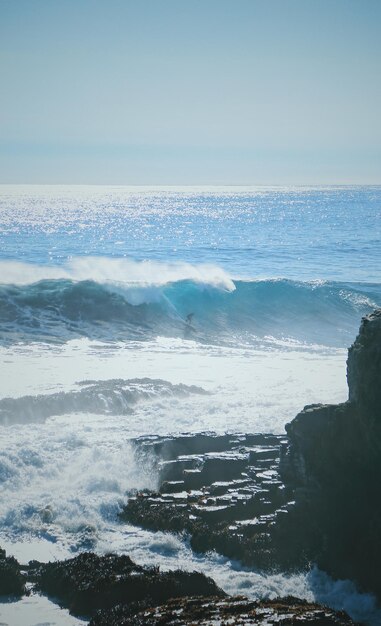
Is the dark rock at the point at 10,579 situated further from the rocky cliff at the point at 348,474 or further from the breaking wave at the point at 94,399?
the breaking wave at the point at 94,399

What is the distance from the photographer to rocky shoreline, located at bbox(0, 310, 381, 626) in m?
9.05

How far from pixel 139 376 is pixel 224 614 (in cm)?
1250

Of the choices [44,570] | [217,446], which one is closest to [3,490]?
[44,570]

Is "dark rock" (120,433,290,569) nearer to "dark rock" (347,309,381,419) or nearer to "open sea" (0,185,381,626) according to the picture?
"open sea" (0,185,381,626)

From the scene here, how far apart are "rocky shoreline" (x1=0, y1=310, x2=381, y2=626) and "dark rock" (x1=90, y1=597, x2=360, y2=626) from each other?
2 cm

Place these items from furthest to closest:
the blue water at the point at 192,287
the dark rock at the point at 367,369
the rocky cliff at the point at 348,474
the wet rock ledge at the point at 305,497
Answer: the blue water at the point at 192,287 < the dark rock at the point at 367,369 < the wet rock ledge at the point at 305,497 < the rocky cliff at the point at 348,474

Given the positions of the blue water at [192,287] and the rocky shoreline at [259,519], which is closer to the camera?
the rocky shoreline at [259,519]

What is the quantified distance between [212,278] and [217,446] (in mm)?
26309

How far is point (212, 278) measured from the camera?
40.3 m

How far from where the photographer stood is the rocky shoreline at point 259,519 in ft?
29.7

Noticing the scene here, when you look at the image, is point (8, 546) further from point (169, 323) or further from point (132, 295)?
point (132, 295)

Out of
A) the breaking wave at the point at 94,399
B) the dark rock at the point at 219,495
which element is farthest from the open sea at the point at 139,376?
the dark rock at the point at 219,495

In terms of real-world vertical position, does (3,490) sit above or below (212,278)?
below

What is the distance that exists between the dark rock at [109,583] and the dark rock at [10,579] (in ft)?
0.89
